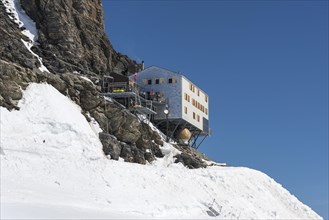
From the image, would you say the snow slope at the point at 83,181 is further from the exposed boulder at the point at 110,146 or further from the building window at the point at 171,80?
the building window at the point at 171,80

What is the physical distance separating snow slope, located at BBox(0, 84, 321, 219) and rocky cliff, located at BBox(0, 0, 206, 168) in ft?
4.82

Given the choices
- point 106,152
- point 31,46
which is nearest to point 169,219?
point 106,152

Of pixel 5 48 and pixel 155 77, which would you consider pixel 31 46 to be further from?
pixel 155 77

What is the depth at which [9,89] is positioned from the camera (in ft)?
129

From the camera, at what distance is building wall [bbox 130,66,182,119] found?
67688 mm

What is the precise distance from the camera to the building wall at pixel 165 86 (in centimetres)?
6769

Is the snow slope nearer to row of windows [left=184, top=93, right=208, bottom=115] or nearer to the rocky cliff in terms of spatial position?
the rocky cliff

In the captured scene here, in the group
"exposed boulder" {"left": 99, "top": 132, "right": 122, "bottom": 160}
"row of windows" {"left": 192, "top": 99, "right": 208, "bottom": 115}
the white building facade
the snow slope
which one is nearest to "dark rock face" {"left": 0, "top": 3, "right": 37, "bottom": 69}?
the snow slope

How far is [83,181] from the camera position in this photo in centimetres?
3278

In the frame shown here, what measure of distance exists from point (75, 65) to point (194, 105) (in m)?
21.0

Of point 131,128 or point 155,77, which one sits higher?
point 155,77

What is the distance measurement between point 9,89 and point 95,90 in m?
11.8

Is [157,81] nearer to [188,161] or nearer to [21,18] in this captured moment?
[188,161]

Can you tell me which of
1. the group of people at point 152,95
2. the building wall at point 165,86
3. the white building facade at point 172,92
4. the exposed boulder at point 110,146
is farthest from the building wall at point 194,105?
the exposed boulder at point 110,146
